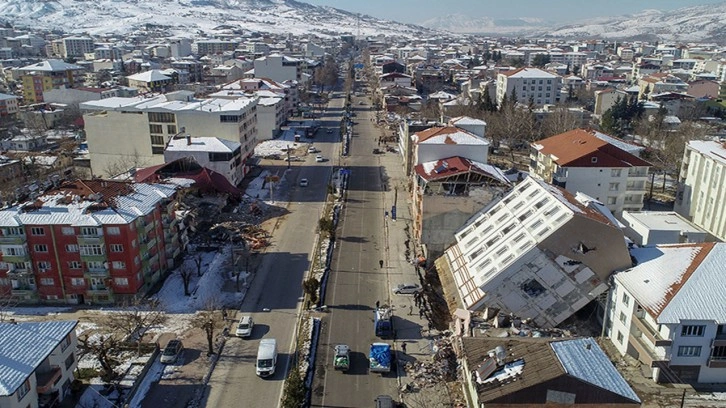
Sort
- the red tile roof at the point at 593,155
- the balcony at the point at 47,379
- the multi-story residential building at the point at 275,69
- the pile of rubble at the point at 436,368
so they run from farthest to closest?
the multi-story residential building at the point at 275,69, the red tile roof at the point at 593,155, the pile of rubble at the point at 436,368, the balcony at the point at 47,379

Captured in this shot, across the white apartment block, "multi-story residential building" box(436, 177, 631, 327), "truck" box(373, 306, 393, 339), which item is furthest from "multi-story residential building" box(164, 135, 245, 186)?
the white apartment block

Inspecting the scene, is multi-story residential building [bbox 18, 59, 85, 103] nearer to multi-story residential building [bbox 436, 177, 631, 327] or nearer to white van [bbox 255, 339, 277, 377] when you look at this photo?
white van [bbox 255, 339, 277, 377]

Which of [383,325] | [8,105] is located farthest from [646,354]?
[8,105]

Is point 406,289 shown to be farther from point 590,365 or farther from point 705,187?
point 705,187

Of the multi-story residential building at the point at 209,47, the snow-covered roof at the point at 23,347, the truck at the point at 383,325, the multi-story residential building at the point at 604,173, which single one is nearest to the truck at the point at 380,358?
the truck at the point at 383,325

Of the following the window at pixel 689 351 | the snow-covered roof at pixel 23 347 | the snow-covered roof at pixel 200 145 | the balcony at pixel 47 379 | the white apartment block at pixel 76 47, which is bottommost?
the window at pixel 689 351

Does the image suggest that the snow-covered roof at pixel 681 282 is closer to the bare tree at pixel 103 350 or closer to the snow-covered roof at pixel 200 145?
the bare tree at pixel 103 350
